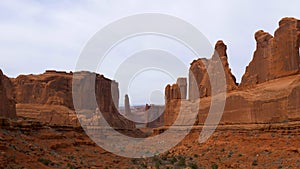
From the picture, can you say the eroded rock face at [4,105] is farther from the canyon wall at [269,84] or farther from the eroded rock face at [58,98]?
the eroded rock face at [58,98]

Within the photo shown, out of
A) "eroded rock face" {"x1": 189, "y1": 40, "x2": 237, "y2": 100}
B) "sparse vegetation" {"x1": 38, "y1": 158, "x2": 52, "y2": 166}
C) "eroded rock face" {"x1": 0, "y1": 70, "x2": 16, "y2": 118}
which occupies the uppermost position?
"eroded rock face" {"x1": 189, "y1": 40, "x2": 237, "y2": 100}

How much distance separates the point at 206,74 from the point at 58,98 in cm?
2783

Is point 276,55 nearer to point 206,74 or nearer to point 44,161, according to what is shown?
point 206,74

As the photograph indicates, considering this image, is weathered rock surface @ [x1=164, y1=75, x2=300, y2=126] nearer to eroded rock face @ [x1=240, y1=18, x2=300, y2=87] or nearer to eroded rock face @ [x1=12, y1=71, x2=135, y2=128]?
eroded rock face @ [x1=240, y1=18, x2=300, y2=87]

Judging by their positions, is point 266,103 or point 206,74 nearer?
point 266,103

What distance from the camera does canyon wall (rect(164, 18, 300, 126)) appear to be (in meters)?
25.8

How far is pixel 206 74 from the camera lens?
143ft

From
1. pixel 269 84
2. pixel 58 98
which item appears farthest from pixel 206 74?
pixel 58 98

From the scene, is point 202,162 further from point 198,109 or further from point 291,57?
point 198,109

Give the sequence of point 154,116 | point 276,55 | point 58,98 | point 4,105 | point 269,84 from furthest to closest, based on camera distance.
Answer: point 154,116, point 58,98, point 269,84, point 276,55, point 4,105

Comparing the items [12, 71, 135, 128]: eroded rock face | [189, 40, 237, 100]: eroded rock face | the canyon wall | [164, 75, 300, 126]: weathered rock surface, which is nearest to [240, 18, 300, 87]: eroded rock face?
the canyon wall

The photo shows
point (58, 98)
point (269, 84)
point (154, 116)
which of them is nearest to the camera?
point (269, 84)

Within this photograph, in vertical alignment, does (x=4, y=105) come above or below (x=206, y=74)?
below

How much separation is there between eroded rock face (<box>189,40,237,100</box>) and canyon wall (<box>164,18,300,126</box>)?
0.16m
